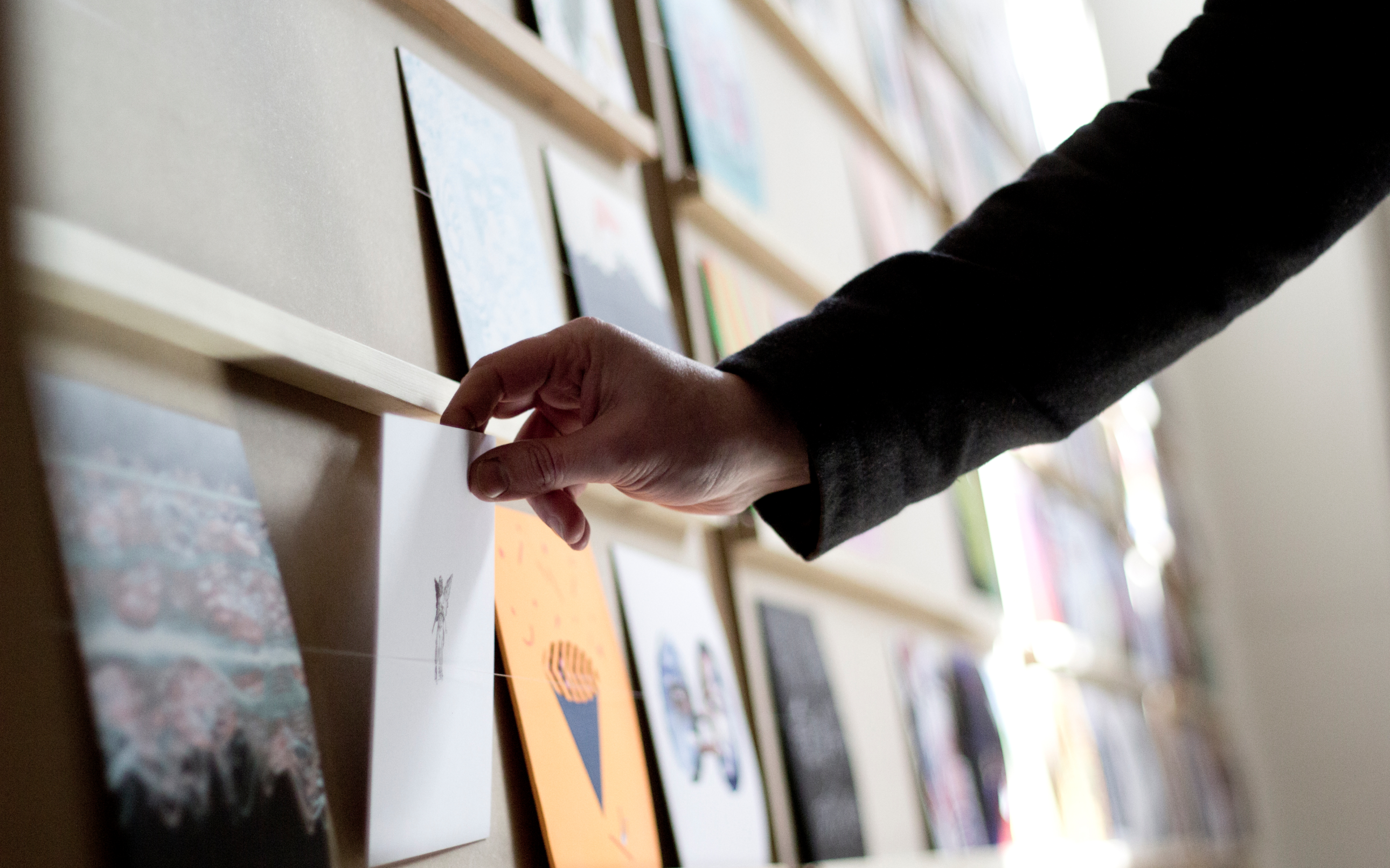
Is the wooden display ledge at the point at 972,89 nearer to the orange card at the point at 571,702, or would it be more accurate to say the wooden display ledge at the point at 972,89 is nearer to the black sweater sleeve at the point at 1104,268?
the black sweater sleeve at the point at 1104,268

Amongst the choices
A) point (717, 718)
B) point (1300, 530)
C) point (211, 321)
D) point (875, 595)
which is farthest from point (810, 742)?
point (1300, 530)

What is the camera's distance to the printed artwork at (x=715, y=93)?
1480 mm

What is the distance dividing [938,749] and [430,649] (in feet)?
4.33

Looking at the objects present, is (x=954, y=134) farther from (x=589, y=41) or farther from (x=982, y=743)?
(x=589, y=41)

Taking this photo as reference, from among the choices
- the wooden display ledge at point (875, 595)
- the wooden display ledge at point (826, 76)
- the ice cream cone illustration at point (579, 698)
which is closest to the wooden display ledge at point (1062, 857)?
the wooden display ledge at point (875, 595)

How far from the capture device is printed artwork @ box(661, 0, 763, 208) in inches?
58.3

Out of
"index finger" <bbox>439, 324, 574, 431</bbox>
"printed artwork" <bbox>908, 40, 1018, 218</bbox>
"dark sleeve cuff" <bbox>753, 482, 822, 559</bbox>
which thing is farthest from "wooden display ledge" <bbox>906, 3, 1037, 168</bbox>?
"index finger" <bbox>439, 324, 574, 431</bbox>

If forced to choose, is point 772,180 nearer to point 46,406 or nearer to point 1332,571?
point 46,406

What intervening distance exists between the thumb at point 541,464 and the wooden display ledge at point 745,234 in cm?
66

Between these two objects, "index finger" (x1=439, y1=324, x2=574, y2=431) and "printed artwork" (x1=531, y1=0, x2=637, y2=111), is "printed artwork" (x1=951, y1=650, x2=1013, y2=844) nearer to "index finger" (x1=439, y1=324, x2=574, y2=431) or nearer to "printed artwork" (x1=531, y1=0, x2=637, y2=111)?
"printed artwork" (x1=531, y1=0, x2=637, y2=111)

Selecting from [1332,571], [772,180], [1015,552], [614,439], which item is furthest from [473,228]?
[1332,571]

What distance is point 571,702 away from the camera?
0.99 meters

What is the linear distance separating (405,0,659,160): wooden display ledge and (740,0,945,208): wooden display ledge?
59 cm

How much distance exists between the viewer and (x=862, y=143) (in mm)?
2244
